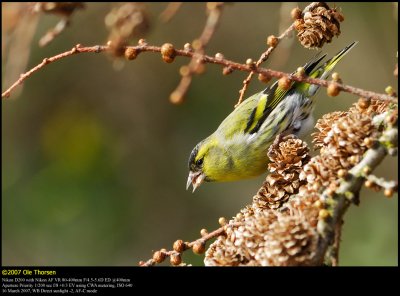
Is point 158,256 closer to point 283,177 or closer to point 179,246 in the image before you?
point 179,246

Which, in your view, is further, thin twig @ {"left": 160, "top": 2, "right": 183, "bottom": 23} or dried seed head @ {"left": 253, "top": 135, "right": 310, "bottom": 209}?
dried seed head @ {"left": 253, "top": 135, "right": 310, "bottom": 209}

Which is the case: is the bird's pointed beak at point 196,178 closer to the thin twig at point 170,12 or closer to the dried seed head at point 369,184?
the thin twig at point 170,12

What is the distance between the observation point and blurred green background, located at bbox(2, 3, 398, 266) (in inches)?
198

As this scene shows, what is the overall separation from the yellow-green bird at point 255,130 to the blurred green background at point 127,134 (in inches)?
74.5

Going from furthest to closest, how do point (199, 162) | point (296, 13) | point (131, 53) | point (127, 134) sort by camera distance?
point (127, 134)
point (199, 162)
point (296, 13)
point (131, 53)

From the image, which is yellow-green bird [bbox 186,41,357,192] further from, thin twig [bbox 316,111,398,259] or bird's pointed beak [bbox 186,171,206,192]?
thin twig [bbox 316,111,398,259]

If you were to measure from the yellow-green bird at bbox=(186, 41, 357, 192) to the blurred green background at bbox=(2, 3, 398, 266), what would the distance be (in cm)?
189

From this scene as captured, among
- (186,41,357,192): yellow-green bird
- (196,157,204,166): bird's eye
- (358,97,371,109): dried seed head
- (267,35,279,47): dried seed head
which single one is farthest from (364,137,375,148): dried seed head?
(196,157,204,166): bird's eye

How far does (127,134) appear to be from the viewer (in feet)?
18.7

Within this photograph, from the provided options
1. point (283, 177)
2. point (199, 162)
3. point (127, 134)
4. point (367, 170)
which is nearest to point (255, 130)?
point (199, 162)

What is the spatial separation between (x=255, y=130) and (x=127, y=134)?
3.00 m

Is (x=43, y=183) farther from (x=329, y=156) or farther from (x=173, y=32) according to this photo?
(x=329, y=156)

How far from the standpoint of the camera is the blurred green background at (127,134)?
5.02m

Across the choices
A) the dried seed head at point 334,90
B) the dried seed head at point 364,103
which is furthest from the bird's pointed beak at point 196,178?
the dried seed head at point 334,90
